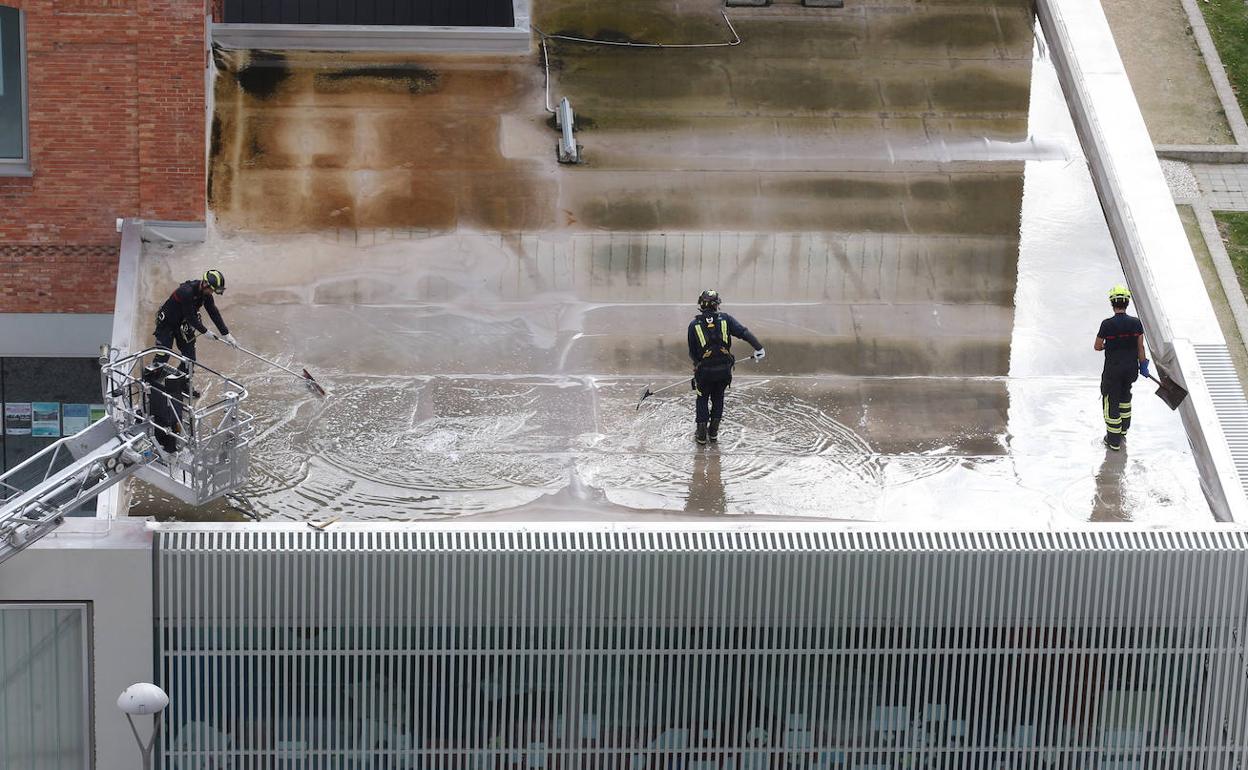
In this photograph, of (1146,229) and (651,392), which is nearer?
(651,392)

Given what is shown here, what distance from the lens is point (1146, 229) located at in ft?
69.9

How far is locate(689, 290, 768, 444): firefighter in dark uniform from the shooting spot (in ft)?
57.3

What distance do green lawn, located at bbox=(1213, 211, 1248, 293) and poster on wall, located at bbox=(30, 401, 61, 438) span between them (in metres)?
16.6

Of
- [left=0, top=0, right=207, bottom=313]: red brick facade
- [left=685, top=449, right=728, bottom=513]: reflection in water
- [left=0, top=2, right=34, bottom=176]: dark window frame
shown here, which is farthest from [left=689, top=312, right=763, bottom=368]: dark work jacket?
[left=0, top=2, right=34, bottom=176]: dark window frame

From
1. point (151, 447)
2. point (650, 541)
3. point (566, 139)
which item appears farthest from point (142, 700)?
point (566, 139)

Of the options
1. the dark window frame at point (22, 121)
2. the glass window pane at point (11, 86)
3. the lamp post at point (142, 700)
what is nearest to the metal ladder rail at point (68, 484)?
the lamp post at point (142, 700)

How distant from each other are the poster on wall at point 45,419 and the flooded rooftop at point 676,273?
2.57 m

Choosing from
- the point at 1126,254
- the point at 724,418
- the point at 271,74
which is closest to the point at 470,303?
the point at 724,418

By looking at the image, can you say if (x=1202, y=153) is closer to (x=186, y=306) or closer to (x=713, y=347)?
(x=713, y=347)

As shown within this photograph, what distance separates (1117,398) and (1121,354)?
0.46 m

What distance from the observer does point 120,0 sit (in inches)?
803

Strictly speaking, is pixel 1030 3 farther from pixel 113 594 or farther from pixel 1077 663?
pixel 113 594

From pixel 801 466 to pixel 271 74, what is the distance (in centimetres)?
992

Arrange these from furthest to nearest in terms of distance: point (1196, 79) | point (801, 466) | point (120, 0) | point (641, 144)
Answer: point (1196, 79)
point (641, 144)
point (120, 0)
point (801, 466)
